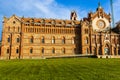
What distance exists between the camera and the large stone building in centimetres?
7338

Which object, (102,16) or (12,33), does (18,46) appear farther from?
(102,16)

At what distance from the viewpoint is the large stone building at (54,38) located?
2889 inches

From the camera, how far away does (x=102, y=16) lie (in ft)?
290

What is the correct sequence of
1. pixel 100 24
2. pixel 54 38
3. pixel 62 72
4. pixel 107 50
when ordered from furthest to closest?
1. pixel 100 24
2. pixel 107 50
3. pixel 54 38
4. pixel 62 72

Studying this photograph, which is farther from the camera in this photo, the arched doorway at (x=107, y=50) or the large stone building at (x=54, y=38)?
the arched doorway at (x=107, y=50)

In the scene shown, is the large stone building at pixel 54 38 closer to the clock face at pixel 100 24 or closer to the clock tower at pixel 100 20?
the clock tower at pixel 100 20

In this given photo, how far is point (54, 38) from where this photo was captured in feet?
258

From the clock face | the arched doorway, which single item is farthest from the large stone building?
the clock face

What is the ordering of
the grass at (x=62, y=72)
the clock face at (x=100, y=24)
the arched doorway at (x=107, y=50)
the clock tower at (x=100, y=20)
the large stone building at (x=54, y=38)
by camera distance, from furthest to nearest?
the clock face at (x=100, y=24) → the clock tower at (x=100, y=20) → the arched doorway at (x=107, y=50) → the large stone building at (x=54, y=38) → the grass at (x=62, y=72)

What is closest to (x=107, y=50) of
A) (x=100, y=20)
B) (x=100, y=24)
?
(x=100, y=24)

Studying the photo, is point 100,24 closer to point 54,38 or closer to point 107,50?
point 107,50

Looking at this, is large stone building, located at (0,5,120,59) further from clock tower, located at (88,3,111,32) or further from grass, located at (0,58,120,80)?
grass, located at (0,58,120,80)

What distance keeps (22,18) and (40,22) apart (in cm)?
699

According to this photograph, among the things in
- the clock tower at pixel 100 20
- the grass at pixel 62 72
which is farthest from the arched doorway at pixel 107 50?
the grass at pixel 62 72
